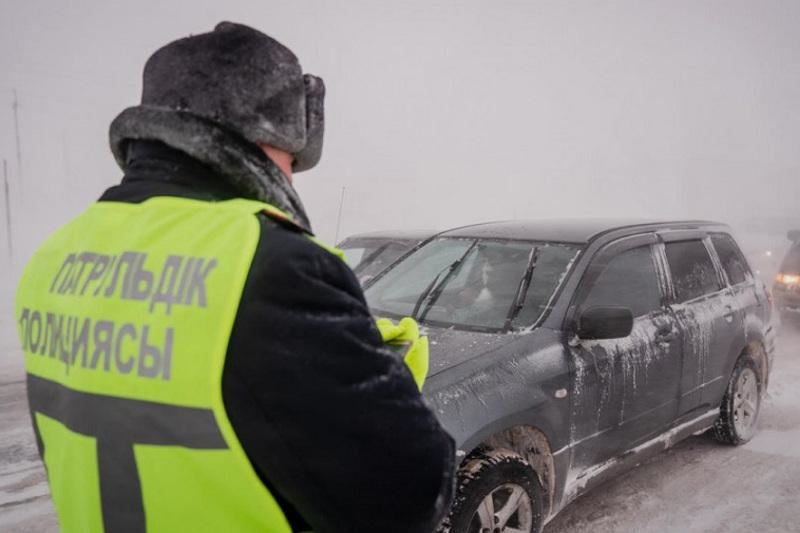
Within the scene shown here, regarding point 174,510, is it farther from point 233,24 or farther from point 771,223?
point 771,223

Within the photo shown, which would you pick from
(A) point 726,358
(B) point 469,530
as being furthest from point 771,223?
(B) point 469,530

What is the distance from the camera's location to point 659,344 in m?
3.99

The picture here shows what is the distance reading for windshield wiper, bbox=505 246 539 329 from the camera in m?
3.62

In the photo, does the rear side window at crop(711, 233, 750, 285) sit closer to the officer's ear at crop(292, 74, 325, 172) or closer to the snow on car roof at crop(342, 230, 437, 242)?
the snow on car roof at crop(342, 230, 437, 242)

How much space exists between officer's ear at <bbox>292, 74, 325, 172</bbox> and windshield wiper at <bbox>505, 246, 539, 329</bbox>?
7.51 ft

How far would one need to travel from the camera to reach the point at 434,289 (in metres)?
4.08

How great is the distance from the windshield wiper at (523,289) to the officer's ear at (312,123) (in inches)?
90.1

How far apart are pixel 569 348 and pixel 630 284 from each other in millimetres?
953

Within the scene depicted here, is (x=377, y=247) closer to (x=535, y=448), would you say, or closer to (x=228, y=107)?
(x=535, y=448)

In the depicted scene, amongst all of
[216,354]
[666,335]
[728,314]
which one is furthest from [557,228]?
[216,354]

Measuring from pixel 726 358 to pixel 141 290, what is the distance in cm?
466

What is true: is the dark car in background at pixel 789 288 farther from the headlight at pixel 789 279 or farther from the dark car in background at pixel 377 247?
the dark car in background at pixel 377 247

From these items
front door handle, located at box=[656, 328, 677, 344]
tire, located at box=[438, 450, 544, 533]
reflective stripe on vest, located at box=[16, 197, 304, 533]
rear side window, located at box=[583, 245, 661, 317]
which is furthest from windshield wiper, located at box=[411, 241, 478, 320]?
reflective stripe on vest, located at box=[16, 197, 304, 533]

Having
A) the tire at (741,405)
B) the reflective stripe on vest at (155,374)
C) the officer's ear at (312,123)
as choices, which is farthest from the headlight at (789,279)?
the reflective stripe on vest at (155,374)
